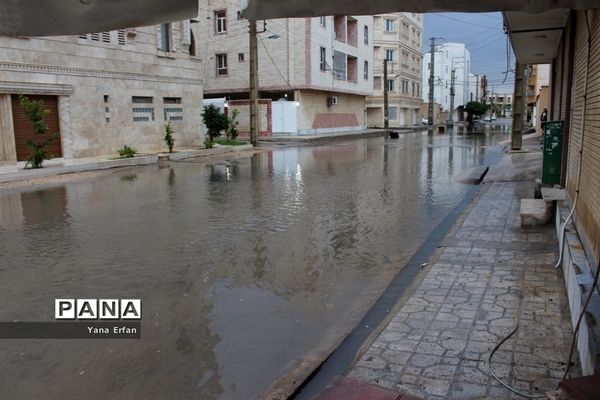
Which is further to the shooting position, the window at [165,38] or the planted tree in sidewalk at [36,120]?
the window at [165,38]

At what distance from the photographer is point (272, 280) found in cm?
623

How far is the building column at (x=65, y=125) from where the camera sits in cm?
2097

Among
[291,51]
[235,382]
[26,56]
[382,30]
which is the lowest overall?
[235,382]

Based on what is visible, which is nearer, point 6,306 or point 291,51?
point 6,306

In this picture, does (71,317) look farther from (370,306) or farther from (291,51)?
(291,51)

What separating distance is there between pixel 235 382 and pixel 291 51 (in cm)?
3715

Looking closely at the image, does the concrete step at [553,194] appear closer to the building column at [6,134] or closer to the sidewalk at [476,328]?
the sidewalk at [476,328]

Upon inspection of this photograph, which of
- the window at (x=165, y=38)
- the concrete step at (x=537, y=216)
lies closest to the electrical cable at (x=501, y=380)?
the concrete step at (x=537, y=216)

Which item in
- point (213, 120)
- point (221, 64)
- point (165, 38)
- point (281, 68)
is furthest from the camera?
point (221, 64)

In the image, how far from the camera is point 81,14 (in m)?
3.51

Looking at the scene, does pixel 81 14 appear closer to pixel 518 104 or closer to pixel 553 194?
pixel 553 194

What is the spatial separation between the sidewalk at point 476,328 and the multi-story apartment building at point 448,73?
85.5 meters

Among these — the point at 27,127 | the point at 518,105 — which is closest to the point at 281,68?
the point at 518,105

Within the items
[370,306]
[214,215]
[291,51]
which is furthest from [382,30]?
[370,306]
